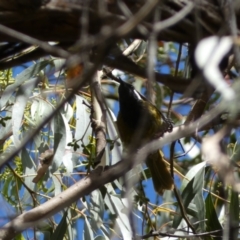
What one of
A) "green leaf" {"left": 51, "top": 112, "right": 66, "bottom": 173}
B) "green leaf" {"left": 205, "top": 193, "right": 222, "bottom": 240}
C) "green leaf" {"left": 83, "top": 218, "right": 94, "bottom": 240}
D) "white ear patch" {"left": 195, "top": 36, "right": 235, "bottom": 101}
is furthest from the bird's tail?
"white ear patch" {"left": 195, "top": 36, "right": 235, "bottom": 101}

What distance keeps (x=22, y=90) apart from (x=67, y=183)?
0.54m

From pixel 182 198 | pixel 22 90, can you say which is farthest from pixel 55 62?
pixel 182 198

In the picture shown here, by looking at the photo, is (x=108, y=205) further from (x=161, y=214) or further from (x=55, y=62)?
(x=161, y=214)

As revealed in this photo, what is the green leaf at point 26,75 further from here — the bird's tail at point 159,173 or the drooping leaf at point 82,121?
the bird's tail at point 159,173

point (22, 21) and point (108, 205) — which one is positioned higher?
point (22, 21)

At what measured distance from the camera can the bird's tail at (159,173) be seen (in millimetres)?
3094

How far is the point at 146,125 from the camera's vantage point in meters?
3.00

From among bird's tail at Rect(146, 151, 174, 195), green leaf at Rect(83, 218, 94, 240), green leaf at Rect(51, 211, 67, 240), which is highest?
bird's tail at Rect(146, 151, 174, 195)

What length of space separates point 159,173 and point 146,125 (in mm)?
252

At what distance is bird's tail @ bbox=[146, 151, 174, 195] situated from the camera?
3094 millimetres

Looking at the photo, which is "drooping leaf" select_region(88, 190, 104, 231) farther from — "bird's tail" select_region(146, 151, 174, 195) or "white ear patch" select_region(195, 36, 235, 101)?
"white ear patch" select_region(195, 36, 235, 101)

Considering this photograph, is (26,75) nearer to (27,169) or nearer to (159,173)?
(27,169)

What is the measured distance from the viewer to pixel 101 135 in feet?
7.80

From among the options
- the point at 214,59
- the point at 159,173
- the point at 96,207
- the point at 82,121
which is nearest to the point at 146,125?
the point at 159,173
